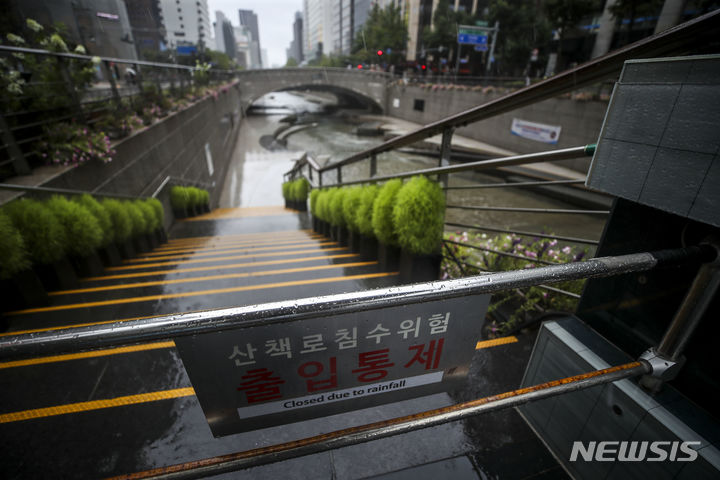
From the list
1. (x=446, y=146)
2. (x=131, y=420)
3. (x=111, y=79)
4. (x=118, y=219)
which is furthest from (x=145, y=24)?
(x=131, y=420)

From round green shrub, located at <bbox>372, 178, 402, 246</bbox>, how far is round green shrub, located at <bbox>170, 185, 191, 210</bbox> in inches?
270

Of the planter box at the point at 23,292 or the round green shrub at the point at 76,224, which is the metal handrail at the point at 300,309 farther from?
the round green shrub at the point at 76,224

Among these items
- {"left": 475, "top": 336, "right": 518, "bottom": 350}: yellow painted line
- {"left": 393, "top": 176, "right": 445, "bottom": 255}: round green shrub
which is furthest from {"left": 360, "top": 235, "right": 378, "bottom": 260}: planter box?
{"left": 475, "top": 336, "right": 518, "bottom": 350}: yellow painted line

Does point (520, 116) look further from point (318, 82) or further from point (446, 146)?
point (318, 82)

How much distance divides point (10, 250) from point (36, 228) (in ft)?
1.21

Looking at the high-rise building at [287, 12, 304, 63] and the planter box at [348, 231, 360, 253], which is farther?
the high-rise building at [287, 12, 304, 63]

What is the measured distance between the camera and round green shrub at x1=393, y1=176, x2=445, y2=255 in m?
2.25

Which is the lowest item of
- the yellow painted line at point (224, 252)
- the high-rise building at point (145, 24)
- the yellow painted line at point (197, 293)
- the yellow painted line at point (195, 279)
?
the yellow painted line at point (224, 252)

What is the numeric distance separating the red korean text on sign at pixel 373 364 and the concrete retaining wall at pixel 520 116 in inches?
411

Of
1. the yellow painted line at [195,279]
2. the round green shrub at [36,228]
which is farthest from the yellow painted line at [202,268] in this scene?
the round green shrub at [36,228]

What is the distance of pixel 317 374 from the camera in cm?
84

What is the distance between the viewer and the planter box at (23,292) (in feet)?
7.98

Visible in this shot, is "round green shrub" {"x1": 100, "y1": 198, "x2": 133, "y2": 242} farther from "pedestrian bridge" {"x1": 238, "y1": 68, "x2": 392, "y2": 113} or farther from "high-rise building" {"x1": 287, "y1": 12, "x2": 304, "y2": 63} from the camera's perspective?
"high-rise building" {"x1": 287, "y1": 12, "x2": 304, "y2": 63}

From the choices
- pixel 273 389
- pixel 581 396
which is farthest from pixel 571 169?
pixel 273 389
